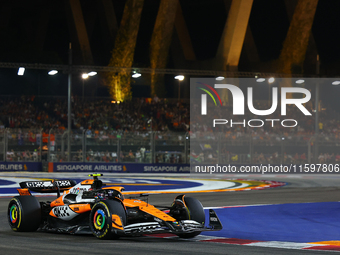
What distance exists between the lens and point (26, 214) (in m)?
9.28

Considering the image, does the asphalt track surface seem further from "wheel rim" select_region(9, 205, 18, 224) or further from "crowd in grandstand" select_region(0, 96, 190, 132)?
"crowd in grandstand" select_region(0, 96, 190, 132)

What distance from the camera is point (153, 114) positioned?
39594 millimetres

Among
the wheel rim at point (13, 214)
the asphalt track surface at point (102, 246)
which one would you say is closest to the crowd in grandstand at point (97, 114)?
the asphalt track surface at point (102, 246)

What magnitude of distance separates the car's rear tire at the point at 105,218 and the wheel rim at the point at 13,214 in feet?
5.56

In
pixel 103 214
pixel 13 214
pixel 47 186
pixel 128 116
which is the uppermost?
pixel 128 116

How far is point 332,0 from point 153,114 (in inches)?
984

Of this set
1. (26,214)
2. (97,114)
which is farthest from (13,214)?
(97,114)

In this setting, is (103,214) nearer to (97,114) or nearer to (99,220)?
(99,220)

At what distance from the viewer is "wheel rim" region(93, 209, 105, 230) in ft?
27.1

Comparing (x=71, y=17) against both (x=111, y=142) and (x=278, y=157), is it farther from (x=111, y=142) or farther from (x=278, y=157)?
(x=278, y=157)

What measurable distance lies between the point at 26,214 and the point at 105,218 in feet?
5.93

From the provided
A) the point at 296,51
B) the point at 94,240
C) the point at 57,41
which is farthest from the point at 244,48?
the point at 94,240

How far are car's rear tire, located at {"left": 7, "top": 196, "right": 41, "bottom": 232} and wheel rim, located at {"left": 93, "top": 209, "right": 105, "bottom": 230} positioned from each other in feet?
4.62

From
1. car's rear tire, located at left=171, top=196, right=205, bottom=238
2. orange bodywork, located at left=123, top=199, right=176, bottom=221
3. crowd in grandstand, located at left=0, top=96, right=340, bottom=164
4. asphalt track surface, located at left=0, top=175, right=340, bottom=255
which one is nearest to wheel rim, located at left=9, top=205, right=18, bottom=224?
asphalt track surface, located at left=0, top=175, right=340, bottom=255
